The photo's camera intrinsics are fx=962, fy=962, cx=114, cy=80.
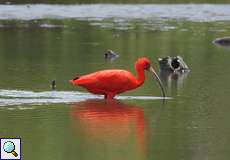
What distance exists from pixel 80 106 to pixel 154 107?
1137mm

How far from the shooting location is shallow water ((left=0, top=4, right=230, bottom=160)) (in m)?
11.6

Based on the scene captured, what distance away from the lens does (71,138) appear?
39.5 ft

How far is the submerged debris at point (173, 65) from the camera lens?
20.0m

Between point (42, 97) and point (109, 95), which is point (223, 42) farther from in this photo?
point (42, 97)

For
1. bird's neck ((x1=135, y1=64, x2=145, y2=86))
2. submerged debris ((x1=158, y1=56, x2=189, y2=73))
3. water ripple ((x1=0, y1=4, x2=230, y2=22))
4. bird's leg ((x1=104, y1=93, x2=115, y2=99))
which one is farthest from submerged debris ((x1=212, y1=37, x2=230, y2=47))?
bird's leg ((x1=104, y1=93, x2=115, y2=99))

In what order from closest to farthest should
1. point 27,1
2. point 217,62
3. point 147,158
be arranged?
point 147,158, point 217,62, point 27,1

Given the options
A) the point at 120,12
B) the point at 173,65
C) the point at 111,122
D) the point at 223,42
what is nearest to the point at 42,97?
the point at 111,122

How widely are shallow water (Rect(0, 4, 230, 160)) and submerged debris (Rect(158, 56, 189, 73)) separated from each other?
0.73ft

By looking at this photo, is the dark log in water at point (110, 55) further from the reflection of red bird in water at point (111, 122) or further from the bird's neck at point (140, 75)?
the reflection of red bird in water at point (111, 122)

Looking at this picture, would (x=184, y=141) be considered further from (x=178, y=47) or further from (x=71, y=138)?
(x=178, y=47)

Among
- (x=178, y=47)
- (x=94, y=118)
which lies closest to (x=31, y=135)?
(x=94, y=118)

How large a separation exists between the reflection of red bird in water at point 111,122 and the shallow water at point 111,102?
1cm

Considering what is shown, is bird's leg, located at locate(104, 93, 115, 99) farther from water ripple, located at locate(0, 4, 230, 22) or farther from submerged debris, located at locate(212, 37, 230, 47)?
water ripple, located at locate(0, 4, 230, 22)


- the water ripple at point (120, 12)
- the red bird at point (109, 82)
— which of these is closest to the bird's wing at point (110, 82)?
the red bird at point (109, 82)
